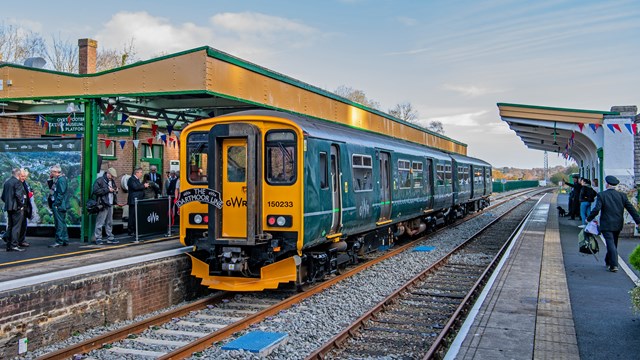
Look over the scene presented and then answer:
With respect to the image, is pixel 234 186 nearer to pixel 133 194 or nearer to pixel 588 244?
pixel 133 194

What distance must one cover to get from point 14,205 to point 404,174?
28.4 feet

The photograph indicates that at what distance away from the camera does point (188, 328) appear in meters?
7.42

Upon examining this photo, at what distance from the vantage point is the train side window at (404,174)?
1368 cm

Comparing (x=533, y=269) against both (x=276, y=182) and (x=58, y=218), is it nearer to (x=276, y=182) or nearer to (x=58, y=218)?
(x=276, y=182)

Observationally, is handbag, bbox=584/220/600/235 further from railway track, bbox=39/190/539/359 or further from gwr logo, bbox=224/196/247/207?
gwr logo, bbox=224/196/247/207

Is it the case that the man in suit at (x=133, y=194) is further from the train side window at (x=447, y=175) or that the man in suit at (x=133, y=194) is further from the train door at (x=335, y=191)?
the train side window at (x=447, y=175)

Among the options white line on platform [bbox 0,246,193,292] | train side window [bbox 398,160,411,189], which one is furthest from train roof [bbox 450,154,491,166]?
white line on platform [bbox 0,246,193,292]

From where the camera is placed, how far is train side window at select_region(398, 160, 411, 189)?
13676 millimetres

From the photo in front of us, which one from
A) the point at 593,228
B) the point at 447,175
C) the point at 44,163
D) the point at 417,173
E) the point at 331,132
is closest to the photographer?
the point at 331,132

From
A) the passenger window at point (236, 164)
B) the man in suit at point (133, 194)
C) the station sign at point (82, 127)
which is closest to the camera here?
the passenger window at point (236, 164)

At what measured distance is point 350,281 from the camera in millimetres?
10320

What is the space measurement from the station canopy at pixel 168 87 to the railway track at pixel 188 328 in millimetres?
3994

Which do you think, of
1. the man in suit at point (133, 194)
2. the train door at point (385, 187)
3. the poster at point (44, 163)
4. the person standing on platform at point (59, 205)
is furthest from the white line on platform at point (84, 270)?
the train door at point (385, 187)

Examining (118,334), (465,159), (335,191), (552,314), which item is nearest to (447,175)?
(465,159)
